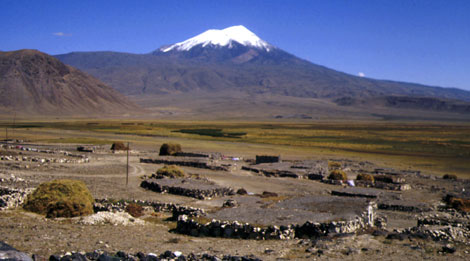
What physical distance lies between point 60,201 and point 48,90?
155 metres

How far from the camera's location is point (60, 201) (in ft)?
49.7

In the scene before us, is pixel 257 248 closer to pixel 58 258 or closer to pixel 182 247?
pixel 182 247

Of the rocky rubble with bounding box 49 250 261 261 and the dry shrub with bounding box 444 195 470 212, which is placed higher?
the rocky rubble with bounding box 49 250 261 261

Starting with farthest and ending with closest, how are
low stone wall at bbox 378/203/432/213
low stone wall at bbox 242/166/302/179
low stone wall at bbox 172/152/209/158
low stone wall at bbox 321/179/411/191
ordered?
1. low stone wall at bbox 172/152/209/158
2. low stone wall at bbox 242/166/302/179
3. low stone wall at bbox 321/179/411/191
4. low stone wall at bbox 378/203/432/213

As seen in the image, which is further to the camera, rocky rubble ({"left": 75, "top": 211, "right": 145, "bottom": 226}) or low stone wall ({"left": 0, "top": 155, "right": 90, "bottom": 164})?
low stone wall ({"left": 0, "top": 155, "right": 90, "bottom": 164})

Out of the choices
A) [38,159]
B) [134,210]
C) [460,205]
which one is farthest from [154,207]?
[38,159]

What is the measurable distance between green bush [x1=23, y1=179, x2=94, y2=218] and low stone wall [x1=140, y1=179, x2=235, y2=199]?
649 cm

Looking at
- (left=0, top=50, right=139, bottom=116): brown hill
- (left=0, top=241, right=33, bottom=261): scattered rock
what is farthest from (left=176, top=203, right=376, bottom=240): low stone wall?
(left=0, top=50, right=139, bottom=116): brown hill

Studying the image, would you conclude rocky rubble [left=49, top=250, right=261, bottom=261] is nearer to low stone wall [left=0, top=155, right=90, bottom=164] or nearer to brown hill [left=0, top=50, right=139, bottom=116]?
low stone wall [left=0, top=155, right=90, bottom=164]

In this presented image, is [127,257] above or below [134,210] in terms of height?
above

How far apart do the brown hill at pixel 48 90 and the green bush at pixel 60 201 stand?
135 metres

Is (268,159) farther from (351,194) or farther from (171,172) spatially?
(351,194)

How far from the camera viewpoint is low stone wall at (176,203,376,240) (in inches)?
528

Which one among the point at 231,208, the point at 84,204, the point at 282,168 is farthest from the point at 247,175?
the point at 84,204
